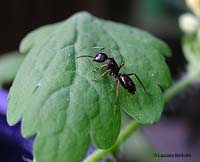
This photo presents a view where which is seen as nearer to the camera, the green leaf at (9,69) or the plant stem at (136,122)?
the plant stem at (136,122)

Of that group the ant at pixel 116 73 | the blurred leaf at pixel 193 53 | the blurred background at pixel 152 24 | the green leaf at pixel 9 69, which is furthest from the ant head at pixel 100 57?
the blurred background at pixel 152 24

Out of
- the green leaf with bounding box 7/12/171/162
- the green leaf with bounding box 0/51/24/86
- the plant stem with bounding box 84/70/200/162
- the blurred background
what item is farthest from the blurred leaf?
the blurred background

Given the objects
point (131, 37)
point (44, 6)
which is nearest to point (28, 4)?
point (44, 6)

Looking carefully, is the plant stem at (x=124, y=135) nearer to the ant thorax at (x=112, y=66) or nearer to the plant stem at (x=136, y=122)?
the plant stem at (x=136, y=122)

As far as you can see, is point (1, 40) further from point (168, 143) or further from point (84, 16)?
point (84, 16)

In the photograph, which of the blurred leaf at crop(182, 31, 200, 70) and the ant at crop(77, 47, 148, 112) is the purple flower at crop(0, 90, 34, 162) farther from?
the blurred leaf at crop(182, 31, 200, 70)

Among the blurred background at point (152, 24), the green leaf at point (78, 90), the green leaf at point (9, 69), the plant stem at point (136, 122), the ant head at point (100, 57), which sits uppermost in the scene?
the ant head at point (100, 57)
